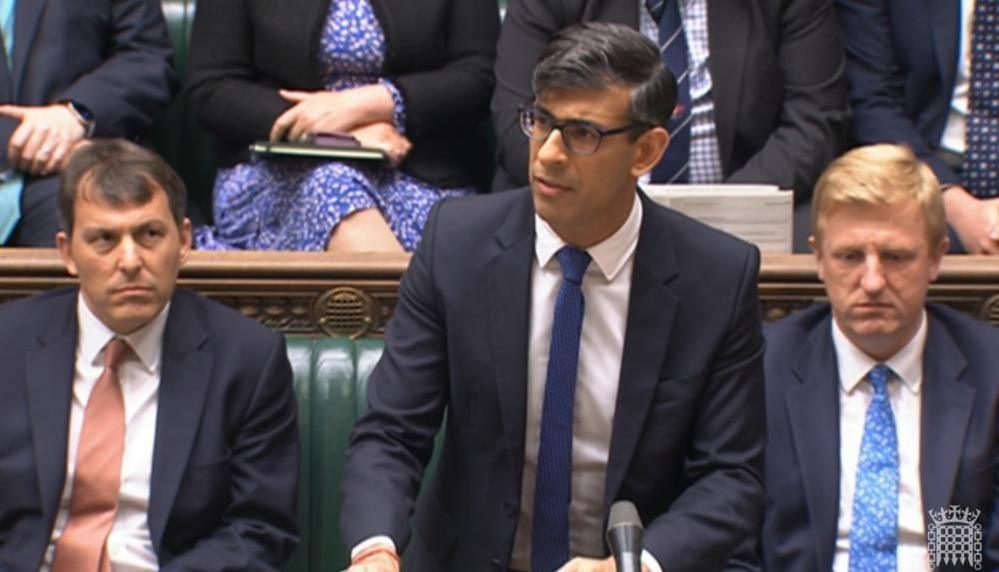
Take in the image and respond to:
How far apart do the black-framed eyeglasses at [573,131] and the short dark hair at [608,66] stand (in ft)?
0.09

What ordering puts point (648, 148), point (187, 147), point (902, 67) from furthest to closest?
point (187, 147) < point (902, 67) < point (648, 148)

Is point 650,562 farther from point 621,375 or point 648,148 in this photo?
point 648,148

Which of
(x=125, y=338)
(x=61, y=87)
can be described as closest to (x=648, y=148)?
(x=125, y=338)

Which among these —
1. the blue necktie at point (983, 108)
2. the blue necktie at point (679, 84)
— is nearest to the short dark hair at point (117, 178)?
the blue necktie at point (679, 84)

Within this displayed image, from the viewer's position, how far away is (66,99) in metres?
3.62

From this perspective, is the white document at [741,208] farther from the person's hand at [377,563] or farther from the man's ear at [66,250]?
the person's hand at [377,563]

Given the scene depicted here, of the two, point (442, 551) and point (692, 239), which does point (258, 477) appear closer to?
point (442, 551)

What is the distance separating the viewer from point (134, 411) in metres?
2.76

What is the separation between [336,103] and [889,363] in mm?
1341

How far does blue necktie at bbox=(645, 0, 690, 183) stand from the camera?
12.0 ft

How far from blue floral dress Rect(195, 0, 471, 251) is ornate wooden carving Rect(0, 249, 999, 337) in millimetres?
336

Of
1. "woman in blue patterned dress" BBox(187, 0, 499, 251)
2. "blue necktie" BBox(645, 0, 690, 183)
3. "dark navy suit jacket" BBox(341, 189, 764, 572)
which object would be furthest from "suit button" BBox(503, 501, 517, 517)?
"blue necktie" BBox(645, 0, 690, 183)

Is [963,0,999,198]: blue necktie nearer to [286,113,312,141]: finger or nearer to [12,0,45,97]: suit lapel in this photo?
[286,113,312,141]: finger
